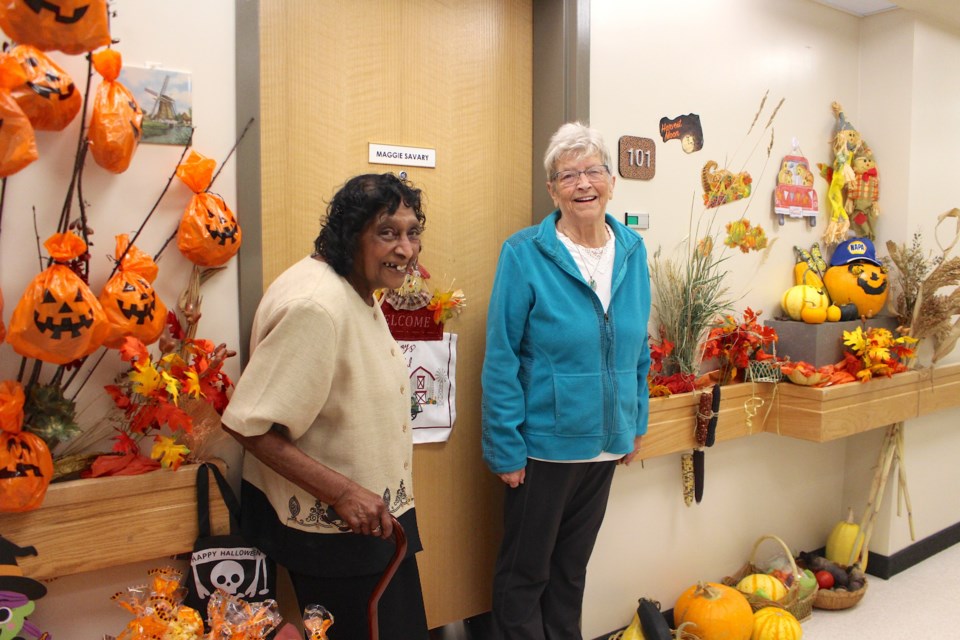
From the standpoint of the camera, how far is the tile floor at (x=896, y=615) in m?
2.56

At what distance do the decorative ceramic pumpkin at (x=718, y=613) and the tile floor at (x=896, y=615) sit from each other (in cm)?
32

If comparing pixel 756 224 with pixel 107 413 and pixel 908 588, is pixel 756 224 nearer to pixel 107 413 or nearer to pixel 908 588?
pixel 908 588

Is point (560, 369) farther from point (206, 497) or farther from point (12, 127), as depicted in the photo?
point (12, 127)

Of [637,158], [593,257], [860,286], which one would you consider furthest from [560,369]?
[860,286]

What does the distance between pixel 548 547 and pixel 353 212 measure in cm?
113

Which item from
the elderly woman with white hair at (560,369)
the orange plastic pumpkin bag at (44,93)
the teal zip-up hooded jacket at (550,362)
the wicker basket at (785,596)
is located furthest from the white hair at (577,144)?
the wicker basket at (785,596)

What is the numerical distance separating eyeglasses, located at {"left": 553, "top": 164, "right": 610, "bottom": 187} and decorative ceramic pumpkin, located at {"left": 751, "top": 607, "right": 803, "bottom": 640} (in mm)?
1632

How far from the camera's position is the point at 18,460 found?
1.32 metres

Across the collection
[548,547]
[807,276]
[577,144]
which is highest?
[577,144]

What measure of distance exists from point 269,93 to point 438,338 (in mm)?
823

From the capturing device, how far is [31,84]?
1.28 m

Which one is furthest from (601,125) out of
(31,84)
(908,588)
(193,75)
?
(908,588)

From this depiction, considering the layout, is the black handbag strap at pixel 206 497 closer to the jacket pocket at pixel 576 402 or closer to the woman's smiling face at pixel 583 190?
the jacket pocket at pixel 576 402

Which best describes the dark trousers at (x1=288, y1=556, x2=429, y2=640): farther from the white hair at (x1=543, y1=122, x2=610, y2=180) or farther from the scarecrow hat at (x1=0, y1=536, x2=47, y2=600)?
the white hair at (x1=543, y1=122, x2=610, y2=180)
